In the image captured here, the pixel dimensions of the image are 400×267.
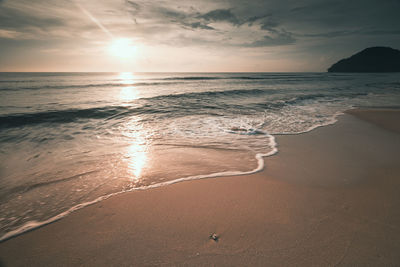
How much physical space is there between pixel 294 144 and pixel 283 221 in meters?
3.57

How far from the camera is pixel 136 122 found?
355 inches

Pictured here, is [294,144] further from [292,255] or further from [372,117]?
[372,117]

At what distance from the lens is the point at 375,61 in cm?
13200

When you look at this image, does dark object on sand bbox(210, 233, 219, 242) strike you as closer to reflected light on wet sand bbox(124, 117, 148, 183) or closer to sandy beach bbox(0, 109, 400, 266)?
sandy beach bbox(0, 109, 400, 266)

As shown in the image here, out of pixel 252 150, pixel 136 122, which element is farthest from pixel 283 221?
pixel 136 122

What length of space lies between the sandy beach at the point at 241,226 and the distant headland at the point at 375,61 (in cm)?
18640

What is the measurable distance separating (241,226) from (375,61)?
19303cm

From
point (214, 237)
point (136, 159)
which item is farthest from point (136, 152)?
point (214, 237)

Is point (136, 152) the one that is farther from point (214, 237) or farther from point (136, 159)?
point (214, 237)

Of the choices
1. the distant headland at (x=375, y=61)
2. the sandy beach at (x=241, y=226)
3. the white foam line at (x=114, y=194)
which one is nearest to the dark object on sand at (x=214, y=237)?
the sandy beach at (x=241, y=226)

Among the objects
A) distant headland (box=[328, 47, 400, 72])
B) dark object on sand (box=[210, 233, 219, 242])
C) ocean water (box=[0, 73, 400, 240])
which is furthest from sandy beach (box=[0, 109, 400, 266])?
distant headland (box=[328, 47, 400, 72])

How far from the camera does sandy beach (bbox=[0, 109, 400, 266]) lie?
1.87 meters

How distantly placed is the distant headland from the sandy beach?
7338 inches

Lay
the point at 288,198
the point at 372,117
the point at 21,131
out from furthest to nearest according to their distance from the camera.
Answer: the point at 372,117, the point at 21,131, the point at 288,198
